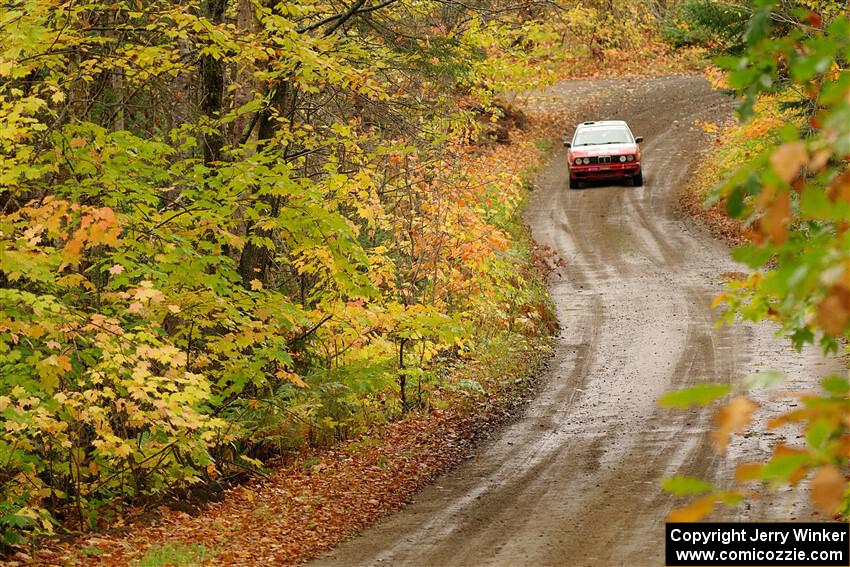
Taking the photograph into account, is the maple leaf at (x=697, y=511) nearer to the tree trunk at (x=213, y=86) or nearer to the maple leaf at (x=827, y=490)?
the maple leaf at (x=827, y=490)

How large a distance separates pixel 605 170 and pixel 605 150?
65cm

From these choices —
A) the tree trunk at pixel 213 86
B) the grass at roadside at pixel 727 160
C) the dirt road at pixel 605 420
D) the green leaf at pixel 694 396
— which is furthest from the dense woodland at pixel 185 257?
the grass at roadside at pixel 727 160

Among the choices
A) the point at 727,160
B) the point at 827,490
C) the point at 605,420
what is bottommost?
the point at 605,420

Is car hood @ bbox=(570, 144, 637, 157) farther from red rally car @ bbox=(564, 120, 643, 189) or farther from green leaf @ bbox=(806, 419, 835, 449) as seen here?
green leaf @ bbox=(806, 419, 835, 449)

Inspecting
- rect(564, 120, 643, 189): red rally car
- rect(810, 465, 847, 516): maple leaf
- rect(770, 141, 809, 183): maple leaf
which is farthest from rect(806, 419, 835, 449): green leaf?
rect(564, 120, 643, 189): red rally car

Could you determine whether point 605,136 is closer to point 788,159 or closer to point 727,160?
point 727,160

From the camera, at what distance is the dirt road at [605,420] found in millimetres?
9141

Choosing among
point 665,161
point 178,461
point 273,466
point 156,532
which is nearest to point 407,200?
point 273,466

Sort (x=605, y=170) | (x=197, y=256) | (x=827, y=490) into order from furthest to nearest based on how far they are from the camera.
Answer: (x=605, y=170), (x=197, y=256), (x=827, y=490)

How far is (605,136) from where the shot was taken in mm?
30688

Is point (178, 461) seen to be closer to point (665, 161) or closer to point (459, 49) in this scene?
point (459, 49)

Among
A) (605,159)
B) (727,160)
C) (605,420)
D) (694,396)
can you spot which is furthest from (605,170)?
(694,396)

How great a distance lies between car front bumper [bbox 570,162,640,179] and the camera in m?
30.9

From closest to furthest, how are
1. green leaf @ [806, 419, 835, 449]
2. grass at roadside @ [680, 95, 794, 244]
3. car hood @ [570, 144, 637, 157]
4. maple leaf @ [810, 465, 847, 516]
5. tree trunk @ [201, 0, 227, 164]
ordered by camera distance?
1. maple leaf @ [810, 465, 847, 516]
2. green leaf @ [806, 419, 835, 449]
3. tree trunk @ [201, 0, 227, 164]
4. grass at roadside @ [680, 95, 794, 244]
5. car hood @ [570, 144, 637, 157]
